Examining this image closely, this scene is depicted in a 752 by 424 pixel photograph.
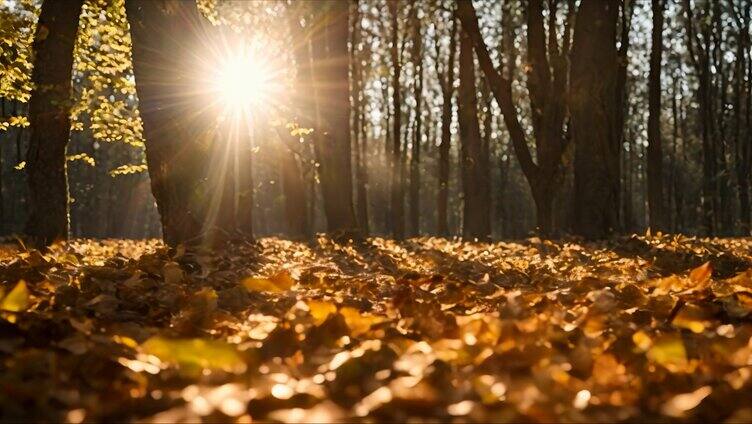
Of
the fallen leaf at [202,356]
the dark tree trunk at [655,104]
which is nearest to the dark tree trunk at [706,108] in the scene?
the dark tree trunk at [655,104]

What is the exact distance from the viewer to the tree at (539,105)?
38.9ft

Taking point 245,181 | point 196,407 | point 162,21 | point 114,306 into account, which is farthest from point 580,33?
point 196,407

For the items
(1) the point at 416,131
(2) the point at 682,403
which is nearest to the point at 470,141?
(1) the point at 416,131

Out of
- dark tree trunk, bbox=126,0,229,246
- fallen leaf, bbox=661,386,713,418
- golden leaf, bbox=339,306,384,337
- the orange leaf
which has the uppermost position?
dark tree trunk, bbox=126,0,229,246

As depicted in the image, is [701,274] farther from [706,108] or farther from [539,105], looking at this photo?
[706,108]

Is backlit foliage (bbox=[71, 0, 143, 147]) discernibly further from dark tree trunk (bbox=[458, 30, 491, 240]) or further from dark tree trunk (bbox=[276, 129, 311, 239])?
dark tree trunk (bbox=[458, 30, 491, 240])

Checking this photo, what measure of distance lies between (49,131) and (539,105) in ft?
28.5

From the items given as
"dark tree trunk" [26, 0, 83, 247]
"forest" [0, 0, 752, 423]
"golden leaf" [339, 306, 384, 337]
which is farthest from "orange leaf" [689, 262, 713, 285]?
"dark tree trunk" [26, 0, 83, 247]

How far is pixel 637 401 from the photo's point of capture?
163 cm

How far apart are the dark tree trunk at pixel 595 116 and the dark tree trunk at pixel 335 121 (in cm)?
401

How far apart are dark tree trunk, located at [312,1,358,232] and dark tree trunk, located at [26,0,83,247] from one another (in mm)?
4118

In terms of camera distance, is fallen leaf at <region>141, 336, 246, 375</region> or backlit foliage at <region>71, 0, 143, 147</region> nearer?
fallen leaf at <region>141, 336, 246, 375</region>

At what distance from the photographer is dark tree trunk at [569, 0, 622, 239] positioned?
9.62 metres

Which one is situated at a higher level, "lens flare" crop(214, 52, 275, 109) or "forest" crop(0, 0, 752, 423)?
"lens flare" crop(214, 52, 275, 109)
